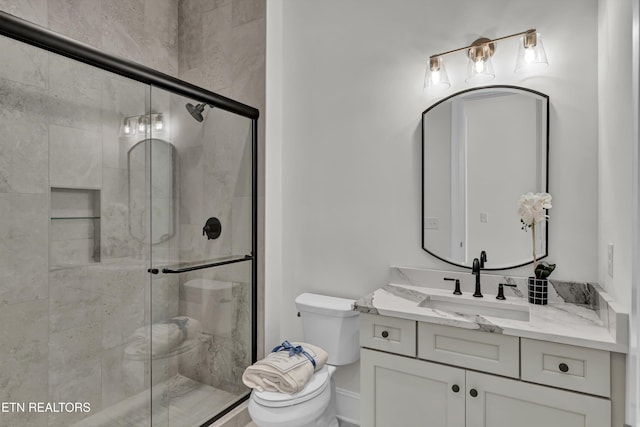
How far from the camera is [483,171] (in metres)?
1.86

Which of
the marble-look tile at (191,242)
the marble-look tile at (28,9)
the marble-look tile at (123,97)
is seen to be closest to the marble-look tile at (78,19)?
the marble-look tile at (28,9)

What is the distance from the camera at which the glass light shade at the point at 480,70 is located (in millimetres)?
1796

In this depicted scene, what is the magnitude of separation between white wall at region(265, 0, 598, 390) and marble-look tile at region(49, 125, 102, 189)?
968mm

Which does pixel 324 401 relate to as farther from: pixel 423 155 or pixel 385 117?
pixel 385 117

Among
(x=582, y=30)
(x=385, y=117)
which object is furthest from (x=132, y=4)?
(x=582, y=30)

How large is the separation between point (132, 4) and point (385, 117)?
1846mm

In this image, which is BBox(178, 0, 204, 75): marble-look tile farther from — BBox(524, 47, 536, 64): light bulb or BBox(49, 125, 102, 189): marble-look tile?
BBox(524, 47, 536, 64): light bulb

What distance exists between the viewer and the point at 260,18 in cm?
240

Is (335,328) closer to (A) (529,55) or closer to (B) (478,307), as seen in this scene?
(B) (478,307)

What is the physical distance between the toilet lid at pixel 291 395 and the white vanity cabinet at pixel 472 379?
226mm

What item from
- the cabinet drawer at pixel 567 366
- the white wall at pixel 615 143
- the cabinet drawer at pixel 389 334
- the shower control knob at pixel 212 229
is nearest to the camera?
the white wall at pixel 615 143

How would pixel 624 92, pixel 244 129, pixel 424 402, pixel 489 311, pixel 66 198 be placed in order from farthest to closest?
pixel 244 129 → pixel 66 198 → pixel 489 311 → pixel 424 402 → pixel 624 92

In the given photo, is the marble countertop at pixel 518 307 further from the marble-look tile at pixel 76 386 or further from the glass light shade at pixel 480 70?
the marble-look tile at pixel 76 386

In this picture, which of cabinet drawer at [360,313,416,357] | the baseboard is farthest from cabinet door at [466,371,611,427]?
the baseboard
